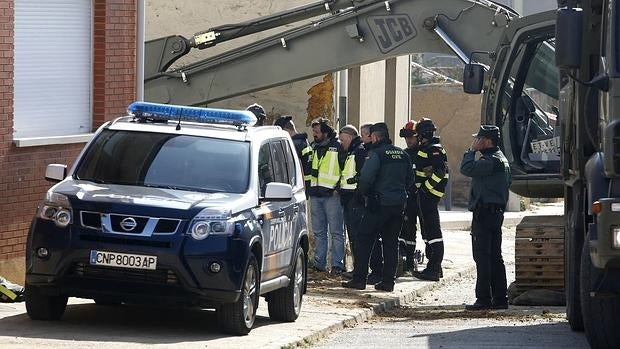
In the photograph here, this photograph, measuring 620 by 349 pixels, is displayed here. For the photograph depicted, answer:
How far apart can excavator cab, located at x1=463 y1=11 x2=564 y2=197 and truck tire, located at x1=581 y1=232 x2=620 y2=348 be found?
6.12 m

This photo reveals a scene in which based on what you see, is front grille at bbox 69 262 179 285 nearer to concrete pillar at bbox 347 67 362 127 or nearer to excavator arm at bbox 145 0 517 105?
excavator arm at bbox 145 0 517 105

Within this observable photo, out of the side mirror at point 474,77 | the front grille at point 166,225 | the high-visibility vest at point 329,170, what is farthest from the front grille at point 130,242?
the high-visibility vest at point 329,170

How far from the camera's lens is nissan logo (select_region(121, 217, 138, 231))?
485 inches

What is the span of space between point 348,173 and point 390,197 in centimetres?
131

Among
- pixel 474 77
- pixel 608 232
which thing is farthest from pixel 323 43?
pixel 608 232

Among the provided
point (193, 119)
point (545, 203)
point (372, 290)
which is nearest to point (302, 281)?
point (193, 119)

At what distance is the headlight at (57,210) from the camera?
488 inches

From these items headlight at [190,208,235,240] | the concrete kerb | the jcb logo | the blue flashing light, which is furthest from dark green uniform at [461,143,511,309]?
headlight at [190,208,235,240]

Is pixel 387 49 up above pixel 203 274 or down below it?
above

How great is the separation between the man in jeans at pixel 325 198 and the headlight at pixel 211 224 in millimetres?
6819

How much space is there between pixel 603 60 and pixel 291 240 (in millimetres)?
3874

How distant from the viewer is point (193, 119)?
1396 centimetres

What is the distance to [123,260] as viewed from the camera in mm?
12219

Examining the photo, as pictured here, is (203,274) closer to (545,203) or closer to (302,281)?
(302,281)
